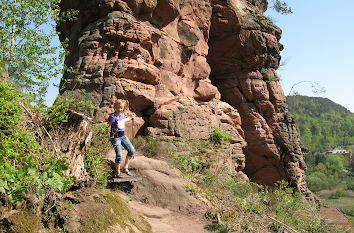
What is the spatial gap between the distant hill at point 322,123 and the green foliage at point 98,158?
10119 centimetres

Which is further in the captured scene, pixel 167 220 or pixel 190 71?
pixel 190 71

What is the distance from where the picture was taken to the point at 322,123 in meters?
121

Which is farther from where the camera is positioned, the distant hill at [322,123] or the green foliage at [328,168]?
the distant hill at [322,123]

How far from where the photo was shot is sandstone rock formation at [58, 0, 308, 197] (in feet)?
31.1

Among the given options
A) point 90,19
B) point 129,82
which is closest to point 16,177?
point 129,82

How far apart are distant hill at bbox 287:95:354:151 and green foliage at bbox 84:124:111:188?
332 feet

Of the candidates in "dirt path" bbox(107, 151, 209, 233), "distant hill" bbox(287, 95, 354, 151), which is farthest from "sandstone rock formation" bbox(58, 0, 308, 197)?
"distant hill" bbox(287, 95, 354, 151)

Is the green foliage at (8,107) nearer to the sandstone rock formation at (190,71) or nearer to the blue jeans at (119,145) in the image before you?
the sandstone rock formation at (190,71)

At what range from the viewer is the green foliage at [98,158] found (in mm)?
5363

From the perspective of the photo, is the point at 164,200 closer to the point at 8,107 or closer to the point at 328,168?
the point at 8,107

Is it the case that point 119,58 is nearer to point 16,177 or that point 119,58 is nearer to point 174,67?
point 174,67

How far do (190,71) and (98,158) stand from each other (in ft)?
25.5

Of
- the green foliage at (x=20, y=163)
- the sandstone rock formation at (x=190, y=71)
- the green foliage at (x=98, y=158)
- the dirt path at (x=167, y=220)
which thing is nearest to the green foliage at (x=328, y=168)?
the sandstone rock formation at (x=190, y=71)

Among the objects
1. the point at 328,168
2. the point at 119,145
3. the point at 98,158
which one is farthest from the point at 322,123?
the point at 98,158
